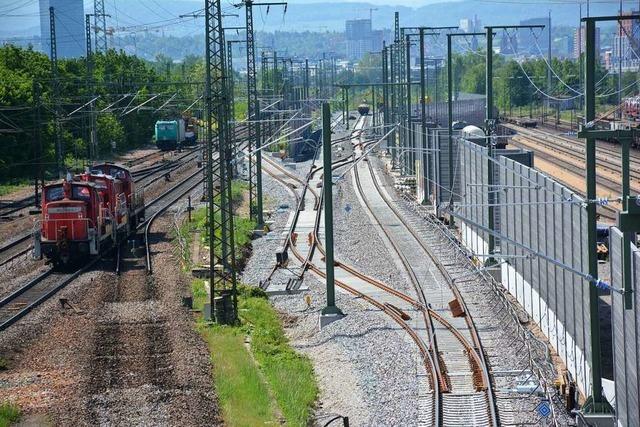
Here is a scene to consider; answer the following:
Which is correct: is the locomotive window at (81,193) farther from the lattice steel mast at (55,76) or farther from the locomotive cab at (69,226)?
the lattice steel mast at (55,76)

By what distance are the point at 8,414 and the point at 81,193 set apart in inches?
620

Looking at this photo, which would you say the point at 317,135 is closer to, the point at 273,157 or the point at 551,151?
the point at 273,157

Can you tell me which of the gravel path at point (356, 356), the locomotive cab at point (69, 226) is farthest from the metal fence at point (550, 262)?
the locomotive cab at point (69, 226)

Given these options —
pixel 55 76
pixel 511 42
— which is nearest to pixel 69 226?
pixel 511 42

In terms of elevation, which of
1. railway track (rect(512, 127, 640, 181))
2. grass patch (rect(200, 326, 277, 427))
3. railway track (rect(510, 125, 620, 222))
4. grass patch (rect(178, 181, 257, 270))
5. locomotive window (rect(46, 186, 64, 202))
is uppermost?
locomotive window (rect(46, 186, 64, 202))

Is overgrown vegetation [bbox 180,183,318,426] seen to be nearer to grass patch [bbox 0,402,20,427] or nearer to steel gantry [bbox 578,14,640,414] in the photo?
grass patch [bbox 0,402,20,427]

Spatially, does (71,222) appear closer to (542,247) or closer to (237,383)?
(542,247)

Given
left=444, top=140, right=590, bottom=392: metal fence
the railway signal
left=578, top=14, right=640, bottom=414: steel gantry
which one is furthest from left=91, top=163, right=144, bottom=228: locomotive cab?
left=578, top=14, right=640, bottom=414: steel gantry

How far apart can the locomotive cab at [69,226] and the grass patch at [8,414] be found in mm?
14664

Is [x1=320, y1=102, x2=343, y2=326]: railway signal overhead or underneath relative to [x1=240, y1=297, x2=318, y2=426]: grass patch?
overhead

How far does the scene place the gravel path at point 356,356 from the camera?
1725 centimetres

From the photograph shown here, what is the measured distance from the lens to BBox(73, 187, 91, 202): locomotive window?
31241mm

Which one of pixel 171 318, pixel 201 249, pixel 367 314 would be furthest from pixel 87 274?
pixel 367 314

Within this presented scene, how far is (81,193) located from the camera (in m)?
31.3
